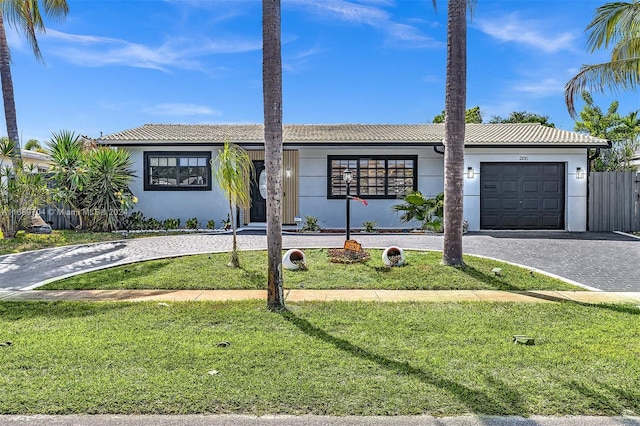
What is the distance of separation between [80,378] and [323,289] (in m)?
4.31

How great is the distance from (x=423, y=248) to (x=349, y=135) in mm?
7146

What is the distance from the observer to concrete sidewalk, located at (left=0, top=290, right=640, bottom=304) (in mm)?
6957

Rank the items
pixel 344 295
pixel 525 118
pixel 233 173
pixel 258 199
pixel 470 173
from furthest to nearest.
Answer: pixel 525 118 < pixel 258 199 < pixel 470 173 < pixel 233 173 < pixel 344 295

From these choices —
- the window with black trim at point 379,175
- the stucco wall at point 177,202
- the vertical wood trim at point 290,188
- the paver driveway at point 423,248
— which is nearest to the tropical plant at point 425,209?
the paver driveway at point 423,248

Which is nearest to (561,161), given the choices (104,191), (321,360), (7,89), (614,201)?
(614,201)

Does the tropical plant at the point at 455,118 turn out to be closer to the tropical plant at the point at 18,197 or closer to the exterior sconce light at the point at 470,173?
the exterior sconce light at the point at 470,173

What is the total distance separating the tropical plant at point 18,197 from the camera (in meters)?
13.4

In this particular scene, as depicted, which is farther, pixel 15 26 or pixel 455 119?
pixel 15 26

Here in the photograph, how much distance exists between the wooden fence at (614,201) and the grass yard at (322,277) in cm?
889

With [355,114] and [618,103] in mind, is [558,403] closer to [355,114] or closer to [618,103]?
[355,114]

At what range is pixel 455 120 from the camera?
8.84m

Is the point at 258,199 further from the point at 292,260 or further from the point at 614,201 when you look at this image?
the point at 614,201

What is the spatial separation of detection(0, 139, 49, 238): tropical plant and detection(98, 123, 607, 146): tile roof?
312 centimetres

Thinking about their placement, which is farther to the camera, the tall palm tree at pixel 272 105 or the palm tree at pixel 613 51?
the palm tree at pixel 613 51
